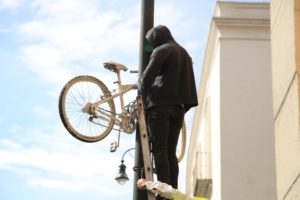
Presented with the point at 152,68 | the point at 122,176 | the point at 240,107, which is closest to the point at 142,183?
the point at 152,68

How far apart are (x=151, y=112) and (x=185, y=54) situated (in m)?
0.69

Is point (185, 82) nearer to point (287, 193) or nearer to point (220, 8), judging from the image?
point (287, 193)

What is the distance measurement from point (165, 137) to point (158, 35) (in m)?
0.93

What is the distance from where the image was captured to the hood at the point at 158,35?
23.7 ft

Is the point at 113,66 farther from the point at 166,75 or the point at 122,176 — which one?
the point at 122,176

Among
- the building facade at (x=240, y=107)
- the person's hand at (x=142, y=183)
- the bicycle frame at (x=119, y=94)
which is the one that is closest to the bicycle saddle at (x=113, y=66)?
the bicycle frame at (x=119, y=94)

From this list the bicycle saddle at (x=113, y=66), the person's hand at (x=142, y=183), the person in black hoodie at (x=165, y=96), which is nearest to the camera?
the person's hand at (x=142, y=183)

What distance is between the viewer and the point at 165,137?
7.08 metres

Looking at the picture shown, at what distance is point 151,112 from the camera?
23.4ft

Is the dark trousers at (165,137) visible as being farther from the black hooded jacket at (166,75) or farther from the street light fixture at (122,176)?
the street light fixture at (122,176)

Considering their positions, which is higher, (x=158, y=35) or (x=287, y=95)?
(x=158, y=35)

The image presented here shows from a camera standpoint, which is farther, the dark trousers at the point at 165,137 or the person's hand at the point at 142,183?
the dark trousers at the point at 165,137

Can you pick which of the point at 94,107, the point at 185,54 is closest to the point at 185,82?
the point at 185,54

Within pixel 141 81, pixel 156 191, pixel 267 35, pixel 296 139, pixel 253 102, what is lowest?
pixel 156 191
